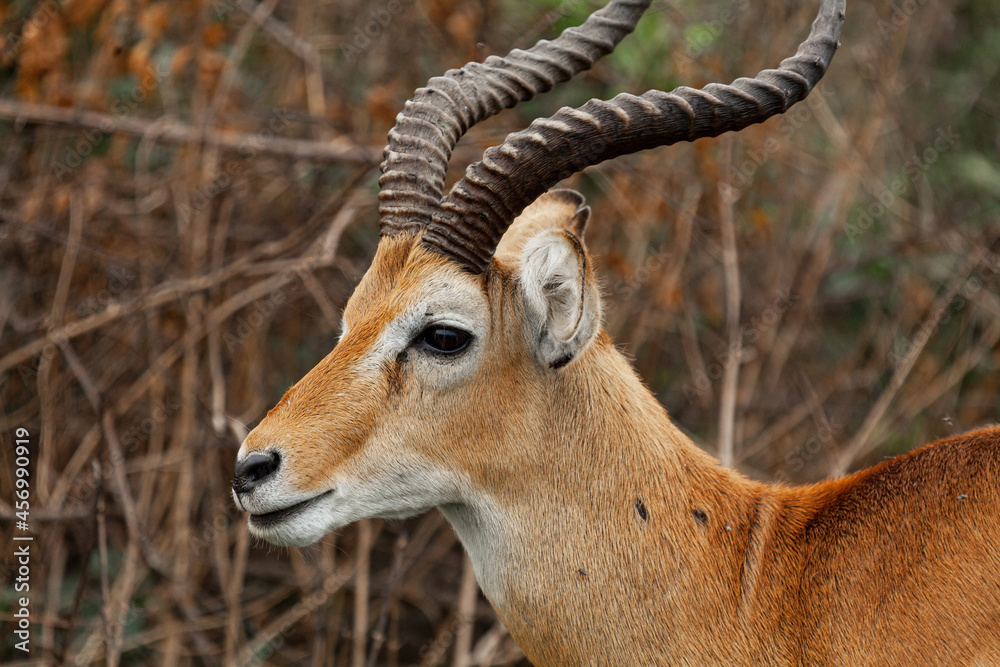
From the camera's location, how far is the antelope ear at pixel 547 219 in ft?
13.5

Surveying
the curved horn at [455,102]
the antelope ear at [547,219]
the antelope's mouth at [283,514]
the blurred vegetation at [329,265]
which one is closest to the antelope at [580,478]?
the antelope's mouth at [283,514]

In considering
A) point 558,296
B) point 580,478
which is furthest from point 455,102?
point 580,478

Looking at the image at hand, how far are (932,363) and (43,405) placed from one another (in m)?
7.18

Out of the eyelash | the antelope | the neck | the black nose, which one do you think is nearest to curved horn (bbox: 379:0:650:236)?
the antelope

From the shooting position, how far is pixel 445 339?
347 cm

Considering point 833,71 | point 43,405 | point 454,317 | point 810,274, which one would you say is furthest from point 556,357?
point 833,71

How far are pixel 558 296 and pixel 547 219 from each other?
3.17 feet

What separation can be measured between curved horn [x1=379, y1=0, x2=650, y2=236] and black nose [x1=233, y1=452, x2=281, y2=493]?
1148mm

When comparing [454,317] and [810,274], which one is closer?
[454,317]

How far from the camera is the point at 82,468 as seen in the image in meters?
6.61

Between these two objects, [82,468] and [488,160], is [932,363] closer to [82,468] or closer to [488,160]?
[488,160]

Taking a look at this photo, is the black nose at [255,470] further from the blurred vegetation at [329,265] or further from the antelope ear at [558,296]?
the blurred vegetation at [329,265]

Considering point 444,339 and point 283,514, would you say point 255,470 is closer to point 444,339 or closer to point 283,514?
point 283,514

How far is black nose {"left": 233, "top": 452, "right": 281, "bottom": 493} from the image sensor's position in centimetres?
322
